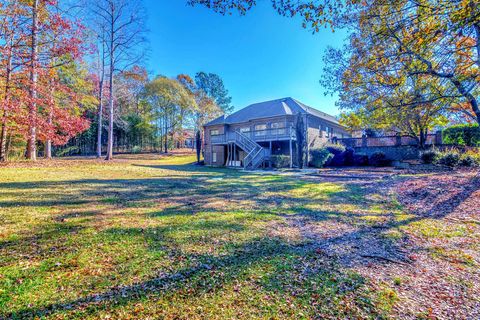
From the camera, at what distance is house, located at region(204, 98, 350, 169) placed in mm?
19688

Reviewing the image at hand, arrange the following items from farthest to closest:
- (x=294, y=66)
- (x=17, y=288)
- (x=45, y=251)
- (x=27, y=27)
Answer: (x=294, y=66) → (x=27, y=27) → (x=45, y=251) → (x=17, y=288)

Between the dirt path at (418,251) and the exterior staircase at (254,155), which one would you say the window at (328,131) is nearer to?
the exterior staircase at (254,155)

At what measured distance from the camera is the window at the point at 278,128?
19922 mm

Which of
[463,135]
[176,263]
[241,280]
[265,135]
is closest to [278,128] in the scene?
[265,135]

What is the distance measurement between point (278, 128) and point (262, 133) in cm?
248

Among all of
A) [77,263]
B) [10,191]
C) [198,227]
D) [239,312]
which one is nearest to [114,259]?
[77,263]

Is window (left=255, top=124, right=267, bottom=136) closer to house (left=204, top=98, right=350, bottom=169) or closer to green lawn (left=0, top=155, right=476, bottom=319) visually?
house (left=204, top=98, right=350, bottom=169)

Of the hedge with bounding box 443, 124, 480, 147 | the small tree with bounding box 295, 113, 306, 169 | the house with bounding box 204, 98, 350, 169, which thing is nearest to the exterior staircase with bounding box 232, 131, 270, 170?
the house with bounding box 204, 98, 350, 169

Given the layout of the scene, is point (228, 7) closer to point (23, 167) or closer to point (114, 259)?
point (114, 259)

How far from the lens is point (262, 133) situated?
22.0m

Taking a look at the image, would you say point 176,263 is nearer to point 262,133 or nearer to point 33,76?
point 33,76

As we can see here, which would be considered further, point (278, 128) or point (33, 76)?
point (278, 128)

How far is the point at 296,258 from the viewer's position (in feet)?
9.86

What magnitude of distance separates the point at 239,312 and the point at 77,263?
2.12 meters
